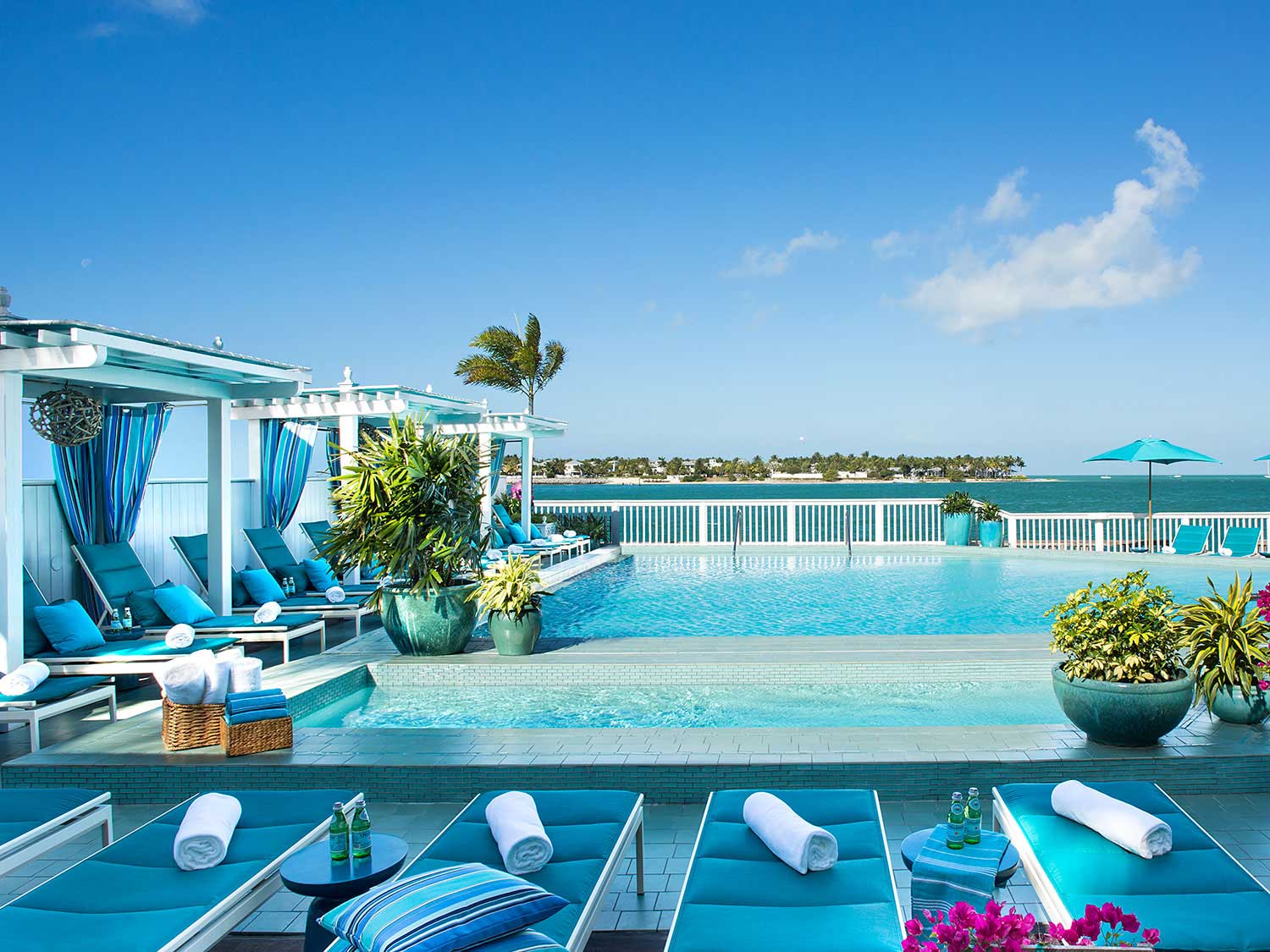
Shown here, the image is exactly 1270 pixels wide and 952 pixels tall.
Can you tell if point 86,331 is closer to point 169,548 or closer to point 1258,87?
point 169,548

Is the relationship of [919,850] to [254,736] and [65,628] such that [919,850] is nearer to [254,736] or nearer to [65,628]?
[254,736]

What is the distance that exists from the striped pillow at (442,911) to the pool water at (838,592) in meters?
5.91

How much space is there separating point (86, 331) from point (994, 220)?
20177 millimetres

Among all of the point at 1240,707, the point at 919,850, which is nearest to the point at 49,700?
the point at 919,850

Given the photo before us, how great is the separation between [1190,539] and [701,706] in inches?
428

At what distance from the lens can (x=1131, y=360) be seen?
26.8 metres

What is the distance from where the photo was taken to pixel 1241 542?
1278 centimetres

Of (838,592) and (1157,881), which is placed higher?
Result: (1157,881)

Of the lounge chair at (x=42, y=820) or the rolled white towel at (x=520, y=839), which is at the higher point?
the rolled white towel at (x=520, y=839)

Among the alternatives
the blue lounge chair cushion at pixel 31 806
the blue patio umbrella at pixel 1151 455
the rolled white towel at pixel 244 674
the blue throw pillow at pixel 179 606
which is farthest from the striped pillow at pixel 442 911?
the blue patio umbrella at pixel 1151 455

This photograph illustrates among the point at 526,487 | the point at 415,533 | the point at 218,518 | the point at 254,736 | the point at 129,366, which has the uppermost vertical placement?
the point at 129,366

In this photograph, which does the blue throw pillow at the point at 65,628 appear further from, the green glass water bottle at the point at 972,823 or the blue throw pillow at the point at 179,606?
the green glass water bottle at the point at 972,823

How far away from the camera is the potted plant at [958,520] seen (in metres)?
14.4

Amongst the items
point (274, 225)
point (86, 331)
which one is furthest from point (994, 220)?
point (86, 331)
